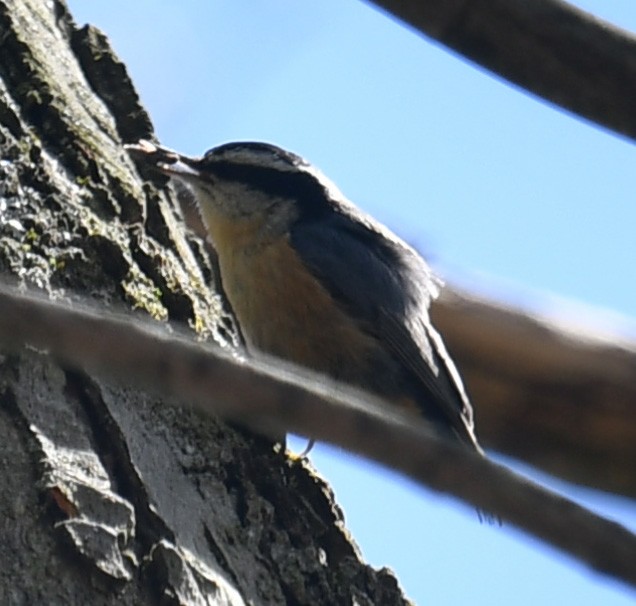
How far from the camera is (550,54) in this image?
46.5 inches

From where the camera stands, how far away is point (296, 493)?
7.71 ft

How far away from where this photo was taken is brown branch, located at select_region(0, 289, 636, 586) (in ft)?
2.75

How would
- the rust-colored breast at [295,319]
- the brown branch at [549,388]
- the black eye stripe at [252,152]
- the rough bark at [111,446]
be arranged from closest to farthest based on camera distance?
1. the rough bark at [111,446]
2. the rust-colored breast at [295,319]
3. the brown branch at [549,388]
4. the black eye stripe at [252,152]

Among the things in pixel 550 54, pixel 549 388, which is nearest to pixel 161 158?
pixel 549 388

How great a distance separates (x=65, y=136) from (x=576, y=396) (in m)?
1.50

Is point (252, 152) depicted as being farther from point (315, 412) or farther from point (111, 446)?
point (315, 412)

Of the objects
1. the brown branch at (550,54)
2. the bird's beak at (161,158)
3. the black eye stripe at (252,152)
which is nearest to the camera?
the brown branch at (550,54)

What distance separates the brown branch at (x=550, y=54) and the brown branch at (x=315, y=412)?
16.5 inches

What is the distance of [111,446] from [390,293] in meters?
1.31

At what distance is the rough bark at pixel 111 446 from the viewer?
192cm

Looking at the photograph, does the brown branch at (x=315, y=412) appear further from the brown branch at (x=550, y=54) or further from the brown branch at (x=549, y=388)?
the brown branch at (x=549, y=388)

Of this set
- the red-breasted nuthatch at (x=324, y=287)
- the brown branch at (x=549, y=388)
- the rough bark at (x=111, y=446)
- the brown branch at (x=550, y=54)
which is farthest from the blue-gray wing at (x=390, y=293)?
the brown branch at (x=550, y=54)

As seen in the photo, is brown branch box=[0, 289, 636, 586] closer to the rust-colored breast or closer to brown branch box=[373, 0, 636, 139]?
brown branch box=[373, 0, 636, 139]

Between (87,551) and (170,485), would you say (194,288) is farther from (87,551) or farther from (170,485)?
(87,551)
